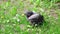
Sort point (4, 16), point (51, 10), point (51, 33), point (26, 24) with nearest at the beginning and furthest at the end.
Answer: point (51, 33), point (26, 24), point (4, 16), point (51, 10)

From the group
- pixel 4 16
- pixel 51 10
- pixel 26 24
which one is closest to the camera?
pixel 26 24

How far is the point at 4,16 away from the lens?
18.0ft

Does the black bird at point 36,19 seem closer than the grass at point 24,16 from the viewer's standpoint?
No

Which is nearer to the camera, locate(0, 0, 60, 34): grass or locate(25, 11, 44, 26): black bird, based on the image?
locate(0, 0, 60, 34): grass

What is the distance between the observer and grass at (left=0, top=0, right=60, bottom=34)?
4.93 meters

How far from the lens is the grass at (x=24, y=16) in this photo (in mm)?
4930

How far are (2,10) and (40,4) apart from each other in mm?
1034

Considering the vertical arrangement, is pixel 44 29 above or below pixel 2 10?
below

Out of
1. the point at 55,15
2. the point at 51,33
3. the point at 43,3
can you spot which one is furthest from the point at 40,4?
the point at 51,33

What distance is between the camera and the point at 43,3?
20.0 feet

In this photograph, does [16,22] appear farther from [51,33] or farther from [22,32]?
[51,33]

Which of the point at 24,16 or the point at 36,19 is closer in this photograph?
the point at 36,19

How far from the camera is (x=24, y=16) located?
5438mm

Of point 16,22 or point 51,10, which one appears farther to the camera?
point 51,10
